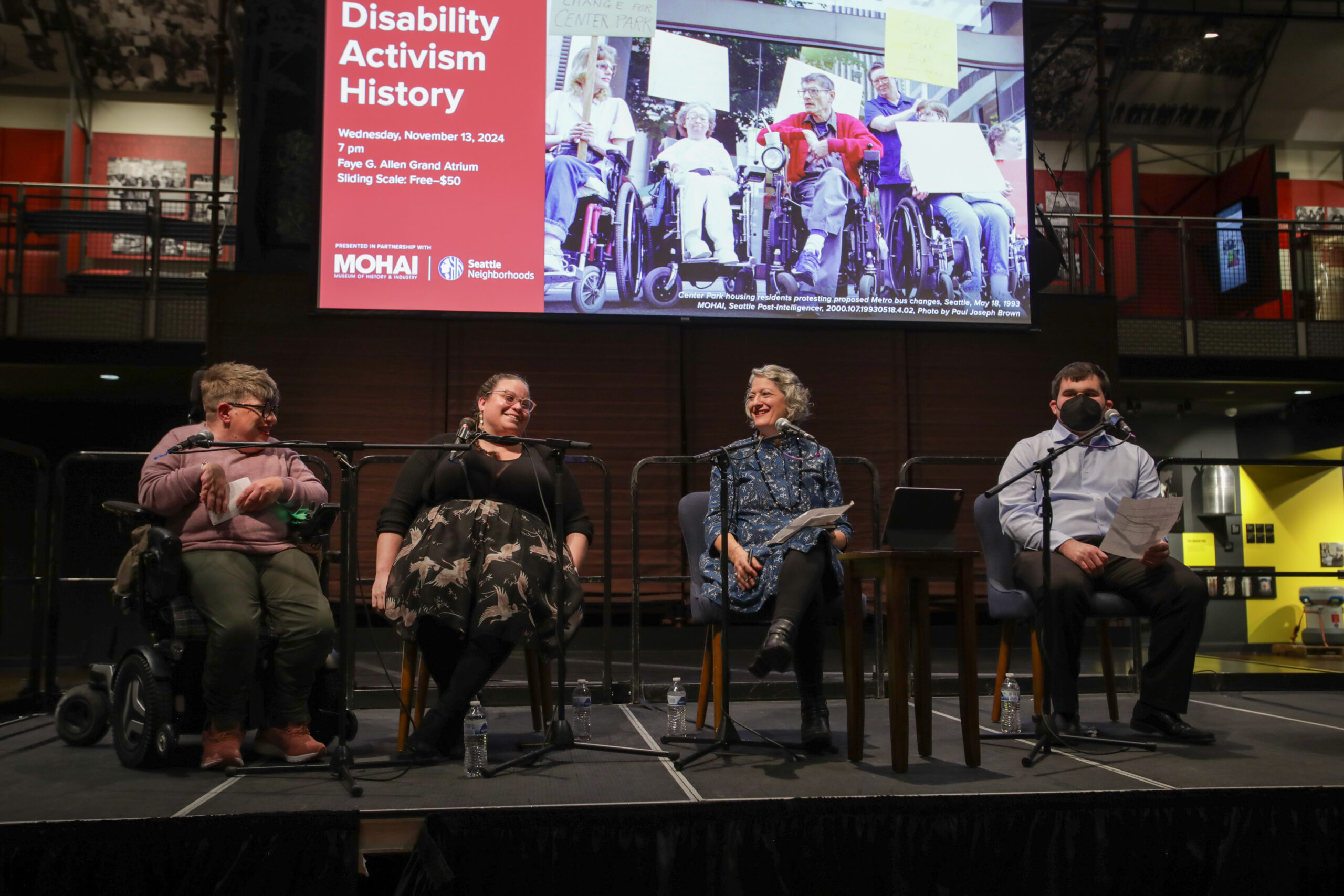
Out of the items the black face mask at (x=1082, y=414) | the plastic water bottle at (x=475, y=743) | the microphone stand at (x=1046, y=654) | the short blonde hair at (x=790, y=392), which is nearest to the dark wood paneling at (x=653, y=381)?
the short blonde hair at (x=790, y=392)

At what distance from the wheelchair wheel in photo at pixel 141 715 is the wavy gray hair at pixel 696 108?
391 centimetres

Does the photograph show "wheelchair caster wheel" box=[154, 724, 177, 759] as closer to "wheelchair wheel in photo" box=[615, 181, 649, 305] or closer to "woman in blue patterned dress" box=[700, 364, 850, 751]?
"woman in blue patterned dress" box=[700, 364, 850, 751]

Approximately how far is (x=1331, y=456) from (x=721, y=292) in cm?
839

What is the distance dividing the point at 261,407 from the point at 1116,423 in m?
2.44

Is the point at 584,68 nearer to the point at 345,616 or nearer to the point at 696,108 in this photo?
the point at 696,108

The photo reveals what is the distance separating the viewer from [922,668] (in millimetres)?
2811

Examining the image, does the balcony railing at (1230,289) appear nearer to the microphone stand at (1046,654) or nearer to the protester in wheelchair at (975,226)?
the protester in wheelchair at (975,226)

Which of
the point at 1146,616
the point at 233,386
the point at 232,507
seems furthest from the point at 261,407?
the point at 1146,616

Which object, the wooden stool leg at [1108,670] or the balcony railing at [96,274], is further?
the balcony railing at [96,274]

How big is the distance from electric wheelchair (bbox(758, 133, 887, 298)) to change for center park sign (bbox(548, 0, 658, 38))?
0.91 metres

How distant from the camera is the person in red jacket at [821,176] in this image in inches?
220

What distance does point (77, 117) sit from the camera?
10.1 meters

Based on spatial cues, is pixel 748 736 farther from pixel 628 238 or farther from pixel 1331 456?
pixel 1331 456

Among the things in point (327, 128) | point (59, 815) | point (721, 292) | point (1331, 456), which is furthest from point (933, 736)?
point (1331, 456)
